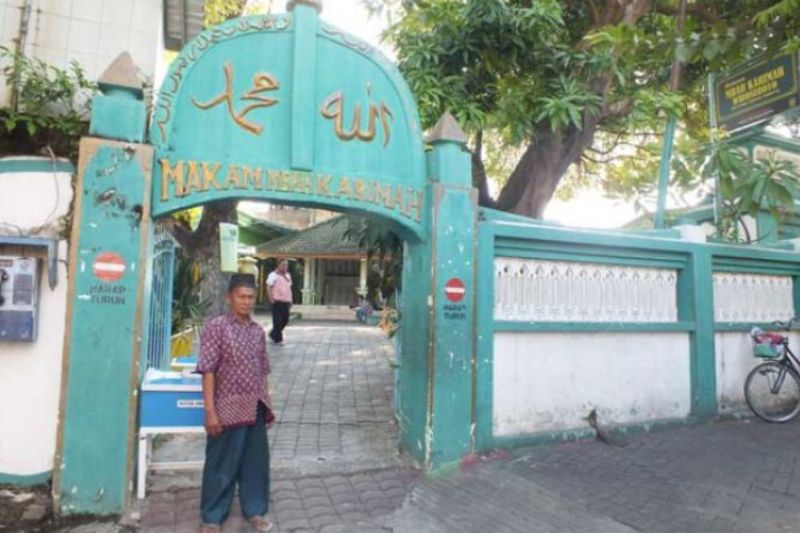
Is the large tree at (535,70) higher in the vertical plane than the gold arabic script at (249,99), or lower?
higher

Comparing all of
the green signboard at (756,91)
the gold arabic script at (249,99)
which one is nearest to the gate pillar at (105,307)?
the gold arabic script at (249,99)

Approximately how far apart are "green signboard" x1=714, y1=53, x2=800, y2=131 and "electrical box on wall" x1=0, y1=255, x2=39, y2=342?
8581 mm

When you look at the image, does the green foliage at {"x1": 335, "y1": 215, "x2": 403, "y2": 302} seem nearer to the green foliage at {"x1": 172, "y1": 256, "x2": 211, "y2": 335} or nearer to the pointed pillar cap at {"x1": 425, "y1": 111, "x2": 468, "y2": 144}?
the pointed pillar cap at {"x1": 425, "y1": 111, "x2": 468, "y2": 144}

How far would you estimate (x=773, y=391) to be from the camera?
6777mm

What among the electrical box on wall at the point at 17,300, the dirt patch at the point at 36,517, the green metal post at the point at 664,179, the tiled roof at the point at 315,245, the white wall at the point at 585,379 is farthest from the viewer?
the tiled roof at the point at 315,245

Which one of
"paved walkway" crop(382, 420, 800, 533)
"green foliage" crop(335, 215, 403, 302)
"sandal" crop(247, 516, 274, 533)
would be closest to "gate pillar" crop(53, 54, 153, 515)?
"sandal" crop(247, 516, 274, 533)

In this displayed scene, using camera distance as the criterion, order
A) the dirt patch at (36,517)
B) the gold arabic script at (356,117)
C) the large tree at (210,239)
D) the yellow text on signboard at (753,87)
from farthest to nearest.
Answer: the large tree at (210,239) < the yellow text on signboard at (753,87) < the gold arabic script at (356,117) < the dirt patch at (36,517)

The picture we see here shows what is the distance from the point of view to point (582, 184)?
49.2ft

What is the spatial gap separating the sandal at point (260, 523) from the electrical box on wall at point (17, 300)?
1919mm

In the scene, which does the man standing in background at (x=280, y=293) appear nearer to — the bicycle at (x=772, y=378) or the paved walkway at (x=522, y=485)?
the paved walkway at (x=522, y=485)

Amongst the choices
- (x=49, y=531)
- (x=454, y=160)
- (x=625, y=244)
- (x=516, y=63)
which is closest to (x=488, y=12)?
(x=516, y=63)

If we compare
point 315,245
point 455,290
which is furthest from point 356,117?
point 315,245

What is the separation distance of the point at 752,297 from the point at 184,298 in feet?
25.6

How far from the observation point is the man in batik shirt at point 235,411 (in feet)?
11.5
